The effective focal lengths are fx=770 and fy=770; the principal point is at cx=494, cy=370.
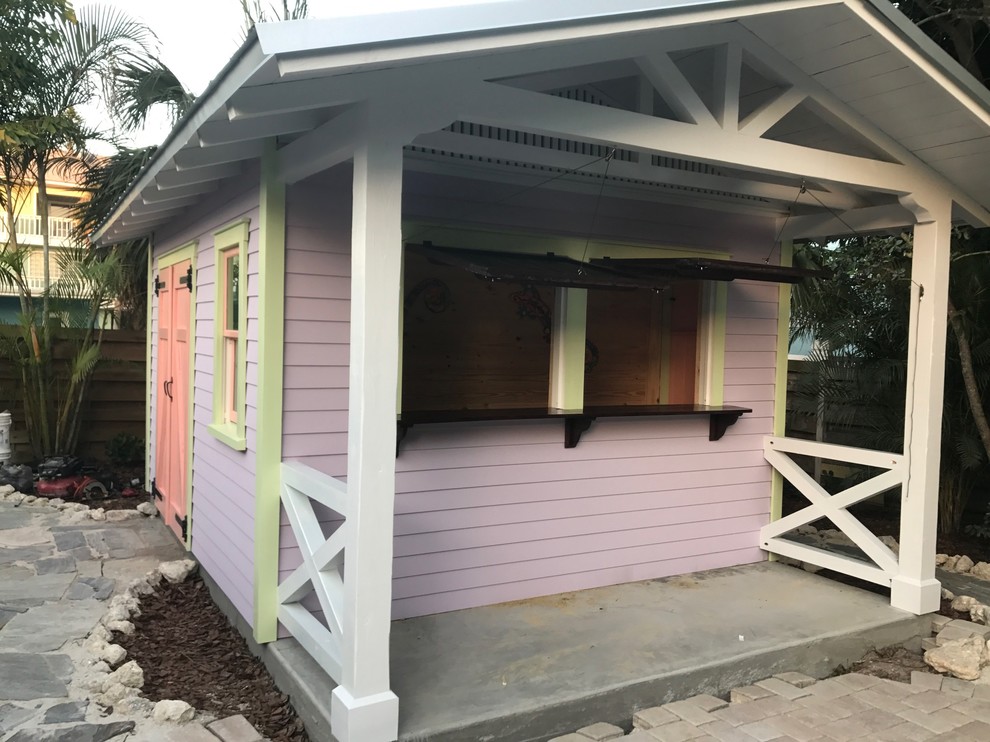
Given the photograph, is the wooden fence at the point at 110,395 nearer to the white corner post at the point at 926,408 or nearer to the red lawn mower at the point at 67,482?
the red lawn mower at the point at 67,482

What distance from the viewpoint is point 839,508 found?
4637mm

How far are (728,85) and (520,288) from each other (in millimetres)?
1857

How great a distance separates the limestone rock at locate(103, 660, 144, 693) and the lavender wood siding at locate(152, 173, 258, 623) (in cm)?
53

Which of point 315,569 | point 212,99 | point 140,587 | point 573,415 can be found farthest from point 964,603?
point 140,587

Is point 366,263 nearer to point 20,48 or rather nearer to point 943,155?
point 943,155

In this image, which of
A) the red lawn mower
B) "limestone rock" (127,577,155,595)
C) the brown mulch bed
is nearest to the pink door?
"limestone rock" (127,577,155,595)

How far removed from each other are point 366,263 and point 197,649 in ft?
7.86

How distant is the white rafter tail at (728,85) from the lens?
3328mm

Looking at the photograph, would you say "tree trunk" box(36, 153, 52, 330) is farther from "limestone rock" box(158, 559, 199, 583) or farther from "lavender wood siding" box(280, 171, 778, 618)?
"lavender wood siding" box(280, 171, 778, 618)

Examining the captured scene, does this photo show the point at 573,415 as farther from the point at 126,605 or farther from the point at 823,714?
the point at 126,605

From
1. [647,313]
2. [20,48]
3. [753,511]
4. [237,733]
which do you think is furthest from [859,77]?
[20,48]

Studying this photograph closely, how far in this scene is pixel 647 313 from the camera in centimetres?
555

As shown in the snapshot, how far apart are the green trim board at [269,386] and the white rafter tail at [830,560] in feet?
10.4

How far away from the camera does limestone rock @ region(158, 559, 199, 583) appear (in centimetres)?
478
